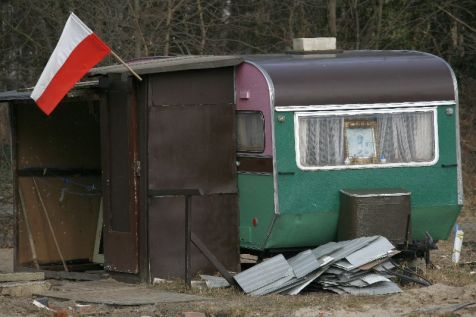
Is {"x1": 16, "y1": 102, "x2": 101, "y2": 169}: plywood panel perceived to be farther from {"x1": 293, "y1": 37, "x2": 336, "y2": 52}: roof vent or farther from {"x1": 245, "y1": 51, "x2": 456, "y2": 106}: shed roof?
{"x1": 245, "y1": 51, "x2": 456, "y2": 106}: shed roof

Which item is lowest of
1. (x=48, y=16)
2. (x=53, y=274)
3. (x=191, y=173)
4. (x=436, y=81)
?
(x=53, y=274)

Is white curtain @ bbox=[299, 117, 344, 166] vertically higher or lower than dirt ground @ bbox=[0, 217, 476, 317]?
higher

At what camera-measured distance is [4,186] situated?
2319 centimetres

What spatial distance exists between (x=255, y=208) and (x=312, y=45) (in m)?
2.40

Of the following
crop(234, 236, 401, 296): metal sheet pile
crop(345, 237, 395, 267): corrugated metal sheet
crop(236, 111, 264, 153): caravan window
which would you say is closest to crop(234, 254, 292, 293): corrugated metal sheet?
crop(234, 236, 401, 296): metal sheet pile

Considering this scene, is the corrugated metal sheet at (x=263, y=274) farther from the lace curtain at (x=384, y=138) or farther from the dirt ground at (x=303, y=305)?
the lace curtain at (x=384, y=138)

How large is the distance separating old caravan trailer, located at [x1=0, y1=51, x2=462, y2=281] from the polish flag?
1.34 feet

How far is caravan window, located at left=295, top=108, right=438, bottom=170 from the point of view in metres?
12.2

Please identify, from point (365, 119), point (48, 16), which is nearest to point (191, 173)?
point (365, 119)

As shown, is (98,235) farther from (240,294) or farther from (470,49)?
(470,49)

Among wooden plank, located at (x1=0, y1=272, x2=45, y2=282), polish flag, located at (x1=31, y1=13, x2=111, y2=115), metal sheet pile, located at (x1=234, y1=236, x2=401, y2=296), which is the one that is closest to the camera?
metal sheet pile, located at (x1=234, y1=236, x2=401, y2=296)

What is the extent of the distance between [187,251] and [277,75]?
2153 millimetres

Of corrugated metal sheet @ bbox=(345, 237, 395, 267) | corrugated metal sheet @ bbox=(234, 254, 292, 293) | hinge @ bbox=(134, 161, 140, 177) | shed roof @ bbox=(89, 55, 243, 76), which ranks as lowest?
corrugated metal sheet @ bbox=(234, 254, 292, 293)

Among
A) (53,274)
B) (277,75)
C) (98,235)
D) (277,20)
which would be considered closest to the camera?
(277,75)
